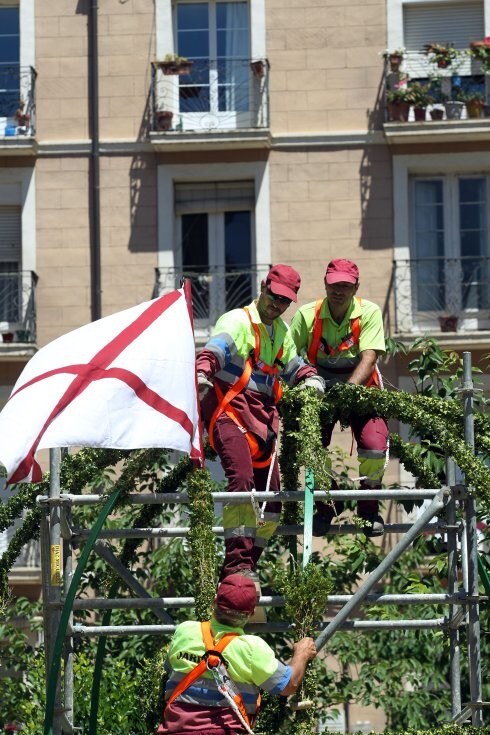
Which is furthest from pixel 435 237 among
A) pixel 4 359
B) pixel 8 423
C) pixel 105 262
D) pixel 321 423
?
pixel 8 423

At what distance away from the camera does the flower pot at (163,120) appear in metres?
23.7

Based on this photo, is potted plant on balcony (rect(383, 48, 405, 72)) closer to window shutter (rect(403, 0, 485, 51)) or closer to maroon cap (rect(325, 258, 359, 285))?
window shutter (rect(403, 0, 485, 51))

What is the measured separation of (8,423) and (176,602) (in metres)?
1.55

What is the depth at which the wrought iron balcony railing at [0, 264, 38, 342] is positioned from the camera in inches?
935

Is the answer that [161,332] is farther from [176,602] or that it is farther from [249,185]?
[249,185]

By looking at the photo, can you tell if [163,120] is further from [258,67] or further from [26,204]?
[26,204]

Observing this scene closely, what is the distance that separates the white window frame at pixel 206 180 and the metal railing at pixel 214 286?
0.11 meters

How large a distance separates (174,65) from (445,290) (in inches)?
175

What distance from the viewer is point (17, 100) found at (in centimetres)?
2420

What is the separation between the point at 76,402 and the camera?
10.5 m

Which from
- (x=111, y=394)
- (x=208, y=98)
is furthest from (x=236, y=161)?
(x=111, y=394)

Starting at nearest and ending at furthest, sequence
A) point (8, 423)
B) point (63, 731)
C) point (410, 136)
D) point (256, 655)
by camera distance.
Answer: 1. point (256, 655)
2. point (8, 423)
3. point (63, 731)
4. point (410, 136)

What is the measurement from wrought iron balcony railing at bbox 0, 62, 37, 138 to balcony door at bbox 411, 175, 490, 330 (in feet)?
16.4

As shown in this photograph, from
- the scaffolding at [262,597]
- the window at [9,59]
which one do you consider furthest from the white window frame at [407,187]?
the scaffolding at [262,597]
